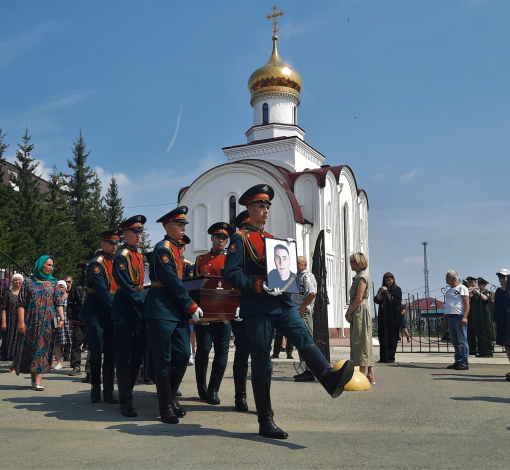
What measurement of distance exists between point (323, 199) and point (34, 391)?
2159cm

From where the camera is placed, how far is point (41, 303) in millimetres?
7855

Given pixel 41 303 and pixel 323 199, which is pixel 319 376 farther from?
pixel 323 199

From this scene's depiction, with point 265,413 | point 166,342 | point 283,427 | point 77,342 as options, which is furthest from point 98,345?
point 77,342

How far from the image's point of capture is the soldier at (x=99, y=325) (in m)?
6.59

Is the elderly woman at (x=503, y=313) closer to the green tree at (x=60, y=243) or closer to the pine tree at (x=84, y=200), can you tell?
the green tree at (x=60, y=243)

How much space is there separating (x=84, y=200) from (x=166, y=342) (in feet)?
128

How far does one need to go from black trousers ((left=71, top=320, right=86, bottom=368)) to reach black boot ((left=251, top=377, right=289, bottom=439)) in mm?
6324

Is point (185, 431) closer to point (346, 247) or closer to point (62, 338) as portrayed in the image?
point (62, 338)

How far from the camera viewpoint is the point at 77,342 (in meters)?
10.4

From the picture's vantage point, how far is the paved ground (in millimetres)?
3742

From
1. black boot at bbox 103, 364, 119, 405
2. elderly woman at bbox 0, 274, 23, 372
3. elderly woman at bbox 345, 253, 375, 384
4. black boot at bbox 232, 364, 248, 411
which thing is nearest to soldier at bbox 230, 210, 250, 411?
black boot at bbox 232, 364, 248, 411

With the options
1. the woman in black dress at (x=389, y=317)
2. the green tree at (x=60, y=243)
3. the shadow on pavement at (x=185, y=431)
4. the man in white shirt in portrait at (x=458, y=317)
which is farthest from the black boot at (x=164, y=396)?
the green tree at (x=60, y=243)

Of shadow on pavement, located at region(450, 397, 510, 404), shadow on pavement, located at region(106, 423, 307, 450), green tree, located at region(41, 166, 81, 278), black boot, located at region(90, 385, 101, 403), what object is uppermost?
green tree, located at region(41, 166, 81, 278)

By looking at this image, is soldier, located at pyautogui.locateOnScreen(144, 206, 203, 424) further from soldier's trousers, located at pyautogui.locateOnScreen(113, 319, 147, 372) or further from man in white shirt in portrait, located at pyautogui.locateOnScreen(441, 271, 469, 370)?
man in white shirt in portrait, located at pyautogui.locateOnScreen(441, 271, 469, 370)
